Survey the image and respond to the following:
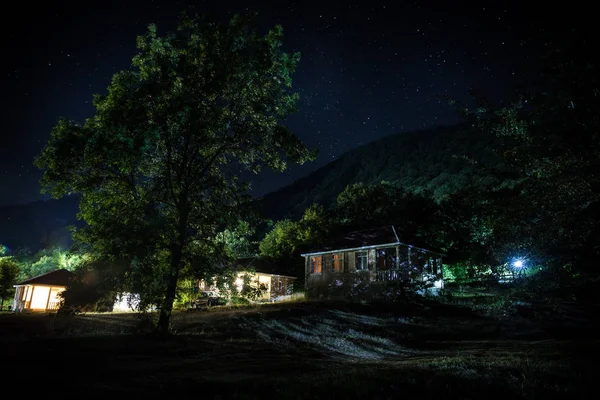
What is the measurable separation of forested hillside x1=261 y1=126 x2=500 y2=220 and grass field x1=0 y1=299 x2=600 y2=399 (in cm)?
3306

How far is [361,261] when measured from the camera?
34219mm

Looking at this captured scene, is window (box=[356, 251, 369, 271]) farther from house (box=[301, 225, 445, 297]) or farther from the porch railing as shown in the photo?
the porch railing

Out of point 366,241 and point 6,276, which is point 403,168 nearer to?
point 366,241

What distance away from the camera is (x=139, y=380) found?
24.6 feet

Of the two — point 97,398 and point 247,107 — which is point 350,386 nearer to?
point 97,398

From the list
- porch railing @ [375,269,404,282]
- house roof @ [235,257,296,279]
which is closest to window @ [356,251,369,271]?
porch railing @ [375,269,404,282]

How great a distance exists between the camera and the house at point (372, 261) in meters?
32.2

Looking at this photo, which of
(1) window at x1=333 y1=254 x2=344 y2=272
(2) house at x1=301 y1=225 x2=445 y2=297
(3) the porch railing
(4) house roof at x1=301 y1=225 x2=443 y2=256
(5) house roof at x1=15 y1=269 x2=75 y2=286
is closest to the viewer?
(3) the porch railing

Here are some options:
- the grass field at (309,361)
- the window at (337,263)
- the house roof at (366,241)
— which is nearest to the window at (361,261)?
the house roof at (366,241)

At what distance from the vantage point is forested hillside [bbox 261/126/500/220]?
75375mm

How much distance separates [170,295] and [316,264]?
80.8 feet

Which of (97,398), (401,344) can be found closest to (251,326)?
(401,344)

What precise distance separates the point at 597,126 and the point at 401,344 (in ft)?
40.7

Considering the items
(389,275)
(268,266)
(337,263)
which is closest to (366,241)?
(337,263)
